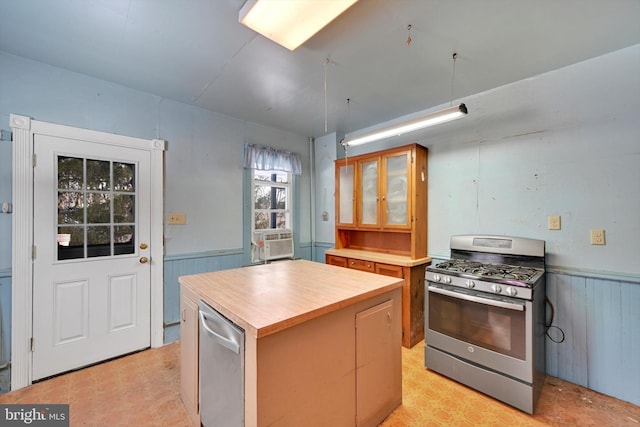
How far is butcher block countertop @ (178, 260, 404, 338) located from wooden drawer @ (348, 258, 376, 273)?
99 centimetres

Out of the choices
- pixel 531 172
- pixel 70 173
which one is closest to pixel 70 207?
pixel 70 173

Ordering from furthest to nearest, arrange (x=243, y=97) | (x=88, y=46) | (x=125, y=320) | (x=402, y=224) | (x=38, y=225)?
(x=402, y=224) < (x=243, y=97) < (x=125, y=320) < (x=38, y=225) < (x=88, y=46)

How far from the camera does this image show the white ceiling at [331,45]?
159 cm

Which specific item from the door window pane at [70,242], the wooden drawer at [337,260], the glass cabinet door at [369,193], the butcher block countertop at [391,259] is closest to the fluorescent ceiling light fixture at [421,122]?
the glass cabinet door at [369,193]

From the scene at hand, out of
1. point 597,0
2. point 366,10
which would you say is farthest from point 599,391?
point 366,10

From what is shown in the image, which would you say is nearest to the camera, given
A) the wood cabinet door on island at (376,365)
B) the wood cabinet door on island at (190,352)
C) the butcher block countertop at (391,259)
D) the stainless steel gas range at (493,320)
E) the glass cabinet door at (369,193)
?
the wood cabinet door on island at (376,365)

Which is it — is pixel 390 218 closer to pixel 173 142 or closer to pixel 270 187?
pixel 270 187

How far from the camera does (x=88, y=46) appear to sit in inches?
76.9

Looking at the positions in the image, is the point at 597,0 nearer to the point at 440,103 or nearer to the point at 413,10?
the point at 413,10

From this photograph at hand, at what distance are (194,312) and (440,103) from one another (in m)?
3.10

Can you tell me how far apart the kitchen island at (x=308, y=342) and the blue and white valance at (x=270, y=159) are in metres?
→ 1.83

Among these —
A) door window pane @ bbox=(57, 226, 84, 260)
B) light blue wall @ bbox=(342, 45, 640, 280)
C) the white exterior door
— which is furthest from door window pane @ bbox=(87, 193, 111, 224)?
light blue wall @ bbox=(342, 45, 640, 280)

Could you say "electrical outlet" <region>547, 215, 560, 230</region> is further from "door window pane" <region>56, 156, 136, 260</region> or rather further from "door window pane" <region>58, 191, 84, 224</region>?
"door window pane" <region>58, 191, 84, 224</region>

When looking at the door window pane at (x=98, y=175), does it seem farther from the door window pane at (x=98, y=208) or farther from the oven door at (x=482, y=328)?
the oven door at (x=482, y=328)
